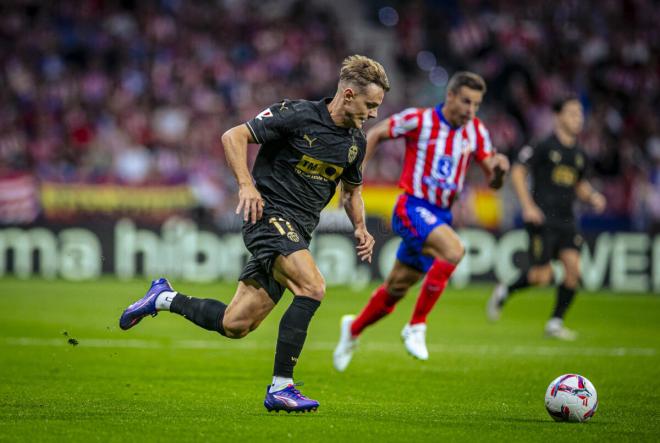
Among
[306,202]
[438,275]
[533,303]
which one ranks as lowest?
[533,303]

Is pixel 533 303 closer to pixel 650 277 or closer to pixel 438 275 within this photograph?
pixel 650 277

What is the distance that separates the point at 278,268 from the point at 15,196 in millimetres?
14587

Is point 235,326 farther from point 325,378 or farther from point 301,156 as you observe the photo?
point 325,378

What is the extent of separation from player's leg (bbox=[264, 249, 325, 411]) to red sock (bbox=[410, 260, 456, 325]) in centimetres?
268

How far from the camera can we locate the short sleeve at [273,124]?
670 centimetres

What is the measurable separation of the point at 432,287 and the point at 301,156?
9.04ft

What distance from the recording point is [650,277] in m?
18.7

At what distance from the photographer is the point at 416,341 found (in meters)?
9.05

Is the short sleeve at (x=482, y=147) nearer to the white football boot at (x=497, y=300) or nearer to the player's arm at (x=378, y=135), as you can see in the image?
the player's arm at (x=378, y=135)

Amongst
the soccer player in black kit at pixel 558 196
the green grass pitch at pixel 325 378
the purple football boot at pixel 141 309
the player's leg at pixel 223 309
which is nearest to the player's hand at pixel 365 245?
the player's leg at pixel 223 309

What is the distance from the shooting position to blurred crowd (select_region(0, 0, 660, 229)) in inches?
867

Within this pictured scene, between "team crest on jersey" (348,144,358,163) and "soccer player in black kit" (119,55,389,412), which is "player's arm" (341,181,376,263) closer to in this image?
"soccer player in black kit" (119,55,389,412)

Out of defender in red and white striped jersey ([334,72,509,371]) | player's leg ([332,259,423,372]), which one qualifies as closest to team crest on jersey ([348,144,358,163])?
defender in red and white striped jersey ([334,72,509,371])

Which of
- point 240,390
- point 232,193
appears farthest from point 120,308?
point 240,390
